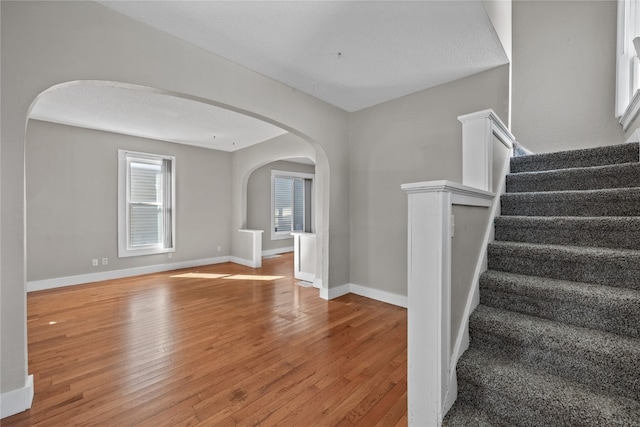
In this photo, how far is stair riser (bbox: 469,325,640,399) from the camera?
3.80 feet

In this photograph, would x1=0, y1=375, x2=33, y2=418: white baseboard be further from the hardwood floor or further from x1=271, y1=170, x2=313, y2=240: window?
x1=271, y1=170, x2=313, y2=240: window

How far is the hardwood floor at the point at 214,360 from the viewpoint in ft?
5.29

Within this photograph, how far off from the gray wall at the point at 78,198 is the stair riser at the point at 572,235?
5.55 meters

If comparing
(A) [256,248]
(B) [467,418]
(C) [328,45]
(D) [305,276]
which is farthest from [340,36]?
(A) [256,248]

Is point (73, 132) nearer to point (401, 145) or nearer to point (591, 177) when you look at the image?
point (401, 145)

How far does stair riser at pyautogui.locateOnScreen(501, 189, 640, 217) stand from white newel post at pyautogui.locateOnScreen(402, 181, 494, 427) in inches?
46.1

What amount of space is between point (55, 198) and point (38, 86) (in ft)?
11.3

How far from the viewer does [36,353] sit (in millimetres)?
2264

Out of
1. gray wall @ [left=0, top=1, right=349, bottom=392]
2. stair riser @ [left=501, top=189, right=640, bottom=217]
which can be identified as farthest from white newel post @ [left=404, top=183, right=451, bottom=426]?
gray wall @ [left=0, top=1, right=349, bottom=392]

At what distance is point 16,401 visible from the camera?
1.60 m

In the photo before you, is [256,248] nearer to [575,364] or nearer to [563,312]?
[563,312]

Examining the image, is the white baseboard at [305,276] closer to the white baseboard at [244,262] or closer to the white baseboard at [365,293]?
the white baseboard at [365,293]

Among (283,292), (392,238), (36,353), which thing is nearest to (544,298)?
(392,238)

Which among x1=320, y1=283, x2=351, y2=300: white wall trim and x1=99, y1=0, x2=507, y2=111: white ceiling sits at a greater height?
x1=99, y1=0, x2=507, y2=111: white ceiling
